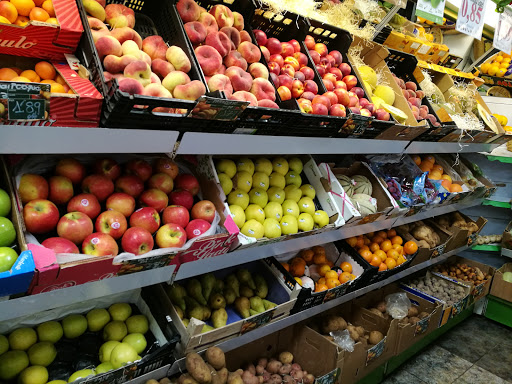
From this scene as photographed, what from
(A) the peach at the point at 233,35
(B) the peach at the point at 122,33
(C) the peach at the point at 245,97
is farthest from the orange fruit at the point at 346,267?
(B) the peach at the point at 122,33

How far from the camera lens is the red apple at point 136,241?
137cm

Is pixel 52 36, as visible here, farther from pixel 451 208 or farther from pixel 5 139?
pixel 451 208

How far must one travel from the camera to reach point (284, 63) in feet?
6.84

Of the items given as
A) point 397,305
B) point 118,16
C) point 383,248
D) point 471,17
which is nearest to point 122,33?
point 118,16

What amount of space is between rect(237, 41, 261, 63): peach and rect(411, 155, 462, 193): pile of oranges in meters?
1.98

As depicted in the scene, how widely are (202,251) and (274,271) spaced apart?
73 centimetres

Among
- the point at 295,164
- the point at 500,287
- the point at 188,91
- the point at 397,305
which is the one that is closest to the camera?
the point at 188,91

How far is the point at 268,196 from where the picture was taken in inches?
83.7

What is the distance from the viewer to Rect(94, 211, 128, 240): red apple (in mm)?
1383

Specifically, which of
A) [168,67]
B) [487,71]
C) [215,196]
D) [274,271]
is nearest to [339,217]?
[274,271]

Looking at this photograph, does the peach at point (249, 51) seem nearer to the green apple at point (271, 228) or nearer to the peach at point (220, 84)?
the peach at point (220, 84)

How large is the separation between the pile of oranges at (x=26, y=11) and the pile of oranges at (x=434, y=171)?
285 centimetres

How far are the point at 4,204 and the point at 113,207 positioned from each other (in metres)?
0.35

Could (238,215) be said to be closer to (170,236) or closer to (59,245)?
(170,236)
